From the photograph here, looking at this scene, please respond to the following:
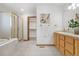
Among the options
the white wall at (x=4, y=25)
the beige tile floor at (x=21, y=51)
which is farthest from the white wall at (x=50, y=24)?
the white wall at (x=4, y=25)

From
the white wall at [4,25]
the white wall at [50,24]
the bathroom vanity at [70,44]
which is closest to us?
the bathroom vanity at [70,44]

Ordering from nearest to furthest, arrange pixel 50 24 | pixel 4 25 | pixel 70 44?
pixel 70 44 < pixel 4 25 < pixel 50 24

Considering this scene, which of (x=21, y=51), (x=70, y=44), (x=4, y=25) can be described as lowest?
(x=21, y=51)

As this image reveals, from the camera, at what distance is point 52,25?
280 inches

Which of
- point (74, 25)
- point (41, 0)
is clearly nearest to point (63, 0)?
point (41, 0)

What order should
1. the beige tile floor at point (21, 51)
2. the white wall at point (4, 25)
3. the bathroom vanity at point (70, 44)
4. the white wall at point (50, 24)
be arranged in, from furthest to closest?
the white wall at point (50, 24) < the white wall at point (4, 25) < the bathroom vanity at point (70, 44) < the beige tile floor at point (21, 51)

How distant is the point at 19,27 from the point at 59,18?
312cm

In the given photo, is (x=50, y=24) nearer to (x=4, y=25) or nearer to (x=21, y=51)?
(x=21, y=51)

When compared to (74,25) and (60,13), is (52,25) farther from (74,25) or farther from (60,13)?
(74,25)

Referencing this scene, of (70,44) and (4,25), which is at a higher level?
(4,25)

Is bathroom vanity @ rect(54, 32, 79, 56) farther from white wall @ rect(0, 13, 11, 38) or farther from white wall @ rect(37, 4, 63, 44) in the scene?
white wall @ rect(37, 4, 63, 44)

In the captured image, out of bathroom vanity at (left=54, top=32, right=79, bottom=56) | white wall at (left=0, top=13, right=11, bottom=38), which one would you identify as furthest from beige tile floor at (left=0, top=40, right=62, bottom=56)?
white wall at (left=0, top=13, right=11, bottom=38)

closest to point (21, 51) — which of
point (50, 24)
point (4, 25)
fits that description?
point (4, 25)

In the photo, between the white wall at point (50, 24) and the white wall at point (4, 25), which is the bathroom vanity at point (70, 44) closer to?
the white wall at point (4, 25)
